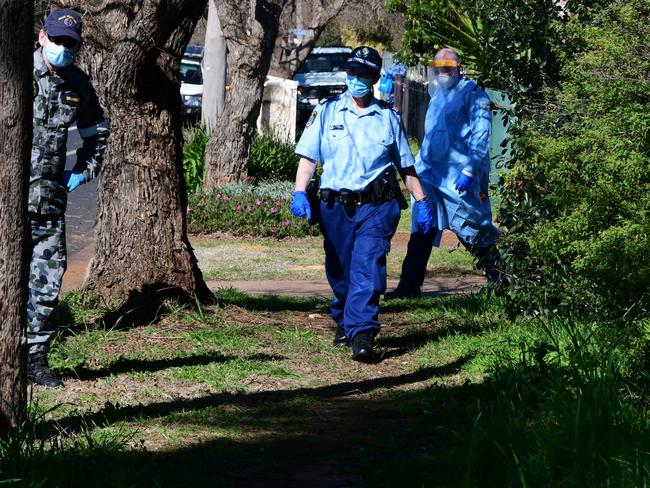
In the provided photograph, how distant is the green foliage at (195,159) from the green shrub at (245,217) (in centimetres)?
199

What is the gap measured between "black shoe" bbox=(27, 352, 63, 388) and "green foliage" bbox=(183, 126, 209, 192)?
35.0 ft

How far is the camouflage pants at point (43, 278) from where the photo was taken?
20.0ft

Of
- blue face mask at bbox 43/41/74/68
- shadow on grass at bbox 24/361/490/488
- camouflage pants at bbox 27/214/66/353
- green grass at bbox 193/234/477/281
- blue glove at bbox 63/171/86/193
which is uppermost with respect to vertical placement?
blue face mask at bbox 43/41/74/68

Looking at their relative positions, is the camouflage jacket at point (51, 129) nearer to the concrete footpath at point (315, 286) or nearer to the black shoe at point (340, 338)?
the black shoe at point (340, 338)

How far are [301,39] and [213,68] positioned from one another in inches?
398

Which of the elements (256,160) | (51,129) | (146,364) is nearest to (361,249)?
(146,364)

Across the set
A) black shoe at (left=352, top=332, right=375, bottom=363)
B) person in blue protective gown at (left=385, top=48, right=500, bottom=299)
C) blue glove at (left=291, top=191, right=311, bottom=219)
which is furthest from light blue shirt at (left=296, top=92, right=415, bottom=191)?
person in blue protective gown at (left=385, top=48, right=500, bottom=299)

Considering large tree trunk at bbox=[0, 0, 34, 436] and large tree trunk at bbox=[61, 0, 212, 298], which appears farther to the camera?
large tree trunk at bbox=[61, 0, 212, 298]

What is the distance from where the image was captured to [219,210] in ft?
48.1

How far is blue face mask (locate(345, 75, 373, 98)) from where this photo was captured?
706 centimetres

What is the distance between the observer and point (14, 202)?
15.4 feet

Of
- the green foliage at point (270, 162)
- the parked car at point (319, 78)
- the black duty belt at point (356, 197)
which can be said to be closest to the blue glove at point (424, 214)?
the black duty belt at point (356, 197)

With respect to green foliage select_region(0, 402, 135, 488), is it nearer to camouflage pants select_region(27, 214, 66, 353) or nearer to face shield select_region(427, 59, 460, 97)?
camouflage pants select_region(27, 214, 66, 353)

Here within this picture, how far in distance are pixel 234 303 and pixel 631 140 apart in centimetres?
376
